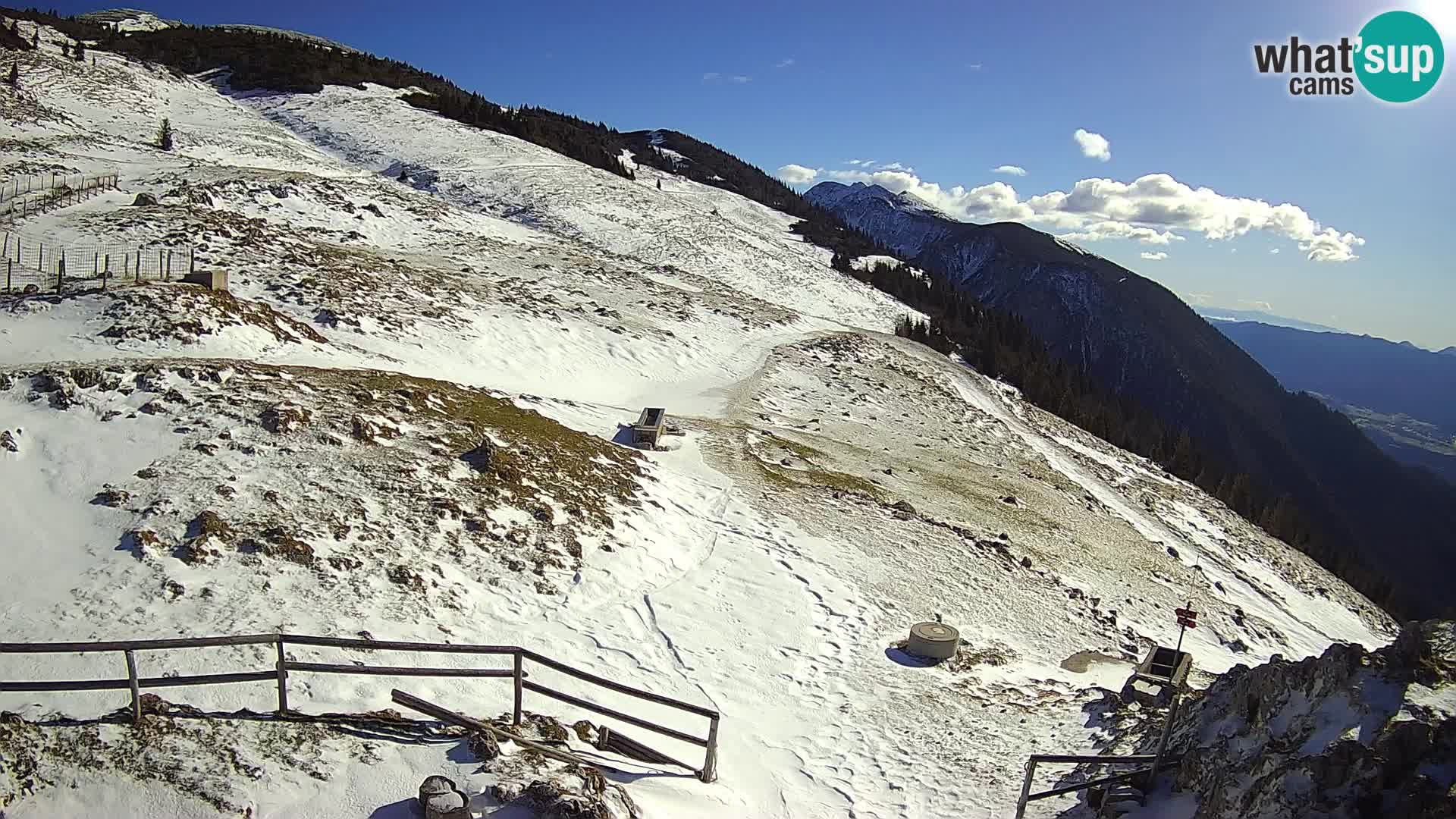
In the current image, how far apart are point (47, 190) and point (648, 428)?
28.4m

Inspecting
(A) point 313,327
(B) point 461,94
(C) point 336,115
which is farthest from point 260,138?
(B) point 461,94

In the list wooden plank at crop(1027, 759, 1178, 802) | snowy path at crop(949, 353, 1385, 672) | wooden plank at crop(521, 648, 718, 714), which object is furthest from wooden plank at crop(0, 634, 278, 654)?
snowy path at crop(949, 353, 1385, 672)

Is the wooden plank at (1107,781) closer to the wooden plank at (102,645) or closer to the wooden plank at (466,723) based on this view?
the wooden plank at (466,723)

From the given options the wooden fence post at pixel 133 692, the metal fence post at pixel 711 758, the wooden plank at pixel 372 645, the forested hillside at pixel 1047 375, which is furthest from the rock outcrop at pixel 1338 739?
the forested hillside at pixel 1047 375

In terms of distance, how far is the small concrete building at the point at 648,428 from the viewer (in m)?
22.5

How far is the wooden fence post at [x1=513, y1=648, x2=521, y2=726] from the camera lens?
873 centimetres

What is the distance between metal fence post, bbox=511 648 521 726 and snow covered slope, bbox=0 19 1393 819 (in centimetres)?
85

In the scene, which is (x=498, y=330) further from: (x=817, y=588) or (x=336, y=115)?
(x=336, y=115)

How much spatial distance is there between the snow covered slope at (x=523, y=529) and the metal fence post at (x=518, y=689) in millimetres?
849

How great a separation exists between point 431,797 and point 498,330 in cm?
2374

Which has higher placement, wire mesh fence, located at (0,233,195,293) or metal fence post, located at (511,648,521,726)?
wire mesh fence, located at (0,233,195,293)

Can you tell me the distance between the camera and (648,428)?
22719 millimetres

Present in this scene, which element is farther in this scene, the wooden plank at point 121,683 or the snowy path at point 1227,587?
the snowy path at point 1227,587

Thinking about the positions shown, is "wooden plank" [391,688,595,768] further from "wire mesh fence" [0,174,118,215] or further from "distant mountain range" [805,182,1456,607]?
"distant mountain range" [805,182,1456,607]
